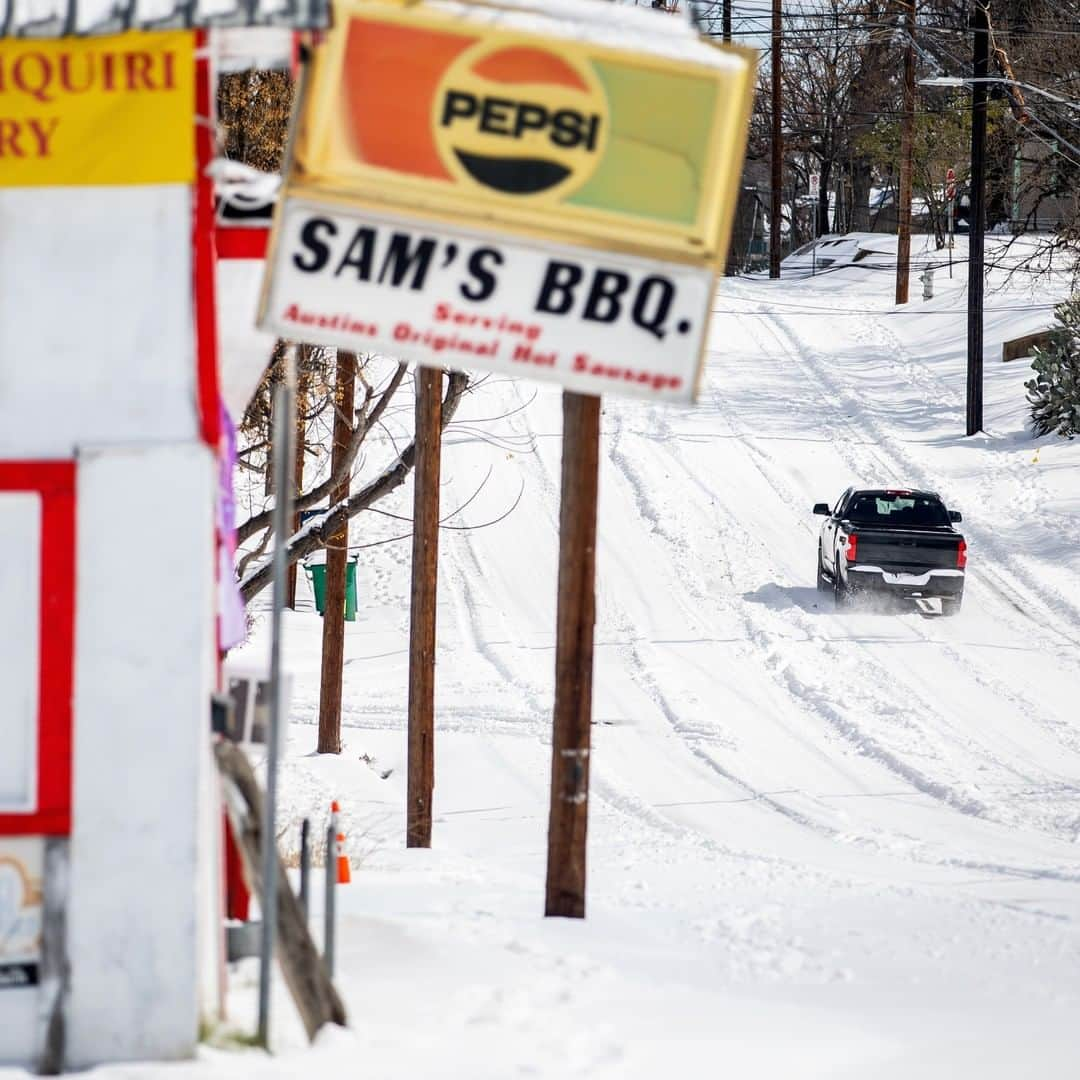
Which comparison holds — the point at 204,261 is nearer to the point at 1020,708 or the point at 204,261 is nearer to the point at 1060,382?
the point at 1020,708

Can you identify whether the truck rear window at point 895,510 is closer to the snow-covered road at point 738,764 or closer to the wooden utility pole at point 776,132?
the snow-covered road at point 738,764

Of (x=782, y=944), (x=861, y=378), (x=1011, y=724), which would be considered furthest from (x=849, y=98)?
(x=782, y=944)

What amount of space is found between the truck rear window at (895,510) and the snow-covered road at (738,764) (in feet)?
4.79

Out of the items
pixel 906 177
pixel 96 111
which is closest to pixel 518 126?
pixel 96 111

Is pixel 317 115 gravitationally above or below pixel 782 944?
above

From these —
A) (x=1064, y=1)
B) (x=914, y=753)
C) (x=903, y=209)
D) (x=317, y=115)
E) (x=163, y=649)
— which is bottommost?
(x=914, y=753)

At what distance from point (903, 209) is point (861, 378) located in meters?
9.61

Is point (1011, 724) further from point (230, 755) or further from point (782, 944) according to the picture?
point (230, 755)

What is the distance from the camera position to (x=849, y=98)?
70750 millimetres

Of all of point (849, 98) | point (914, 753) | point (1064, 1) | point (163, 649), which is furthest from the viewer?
point (849, 98)

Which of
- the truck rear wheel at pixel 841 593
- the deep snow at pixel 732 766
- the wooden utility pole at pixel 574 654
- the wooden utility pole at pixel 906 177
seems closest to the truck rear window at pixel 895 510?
the truck rear wheel at pixel 841 593

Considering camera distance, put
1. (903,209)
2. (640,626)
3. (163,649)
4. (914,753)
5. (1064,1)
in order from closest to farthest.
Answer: (163,649) < (914,753) < (640,626) < (1064,1) < (903,209)

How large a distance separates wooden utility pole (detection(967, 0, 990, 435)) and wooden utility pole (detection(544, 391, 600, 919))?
23566mm

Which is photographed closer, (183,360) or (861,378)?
(183,360)
